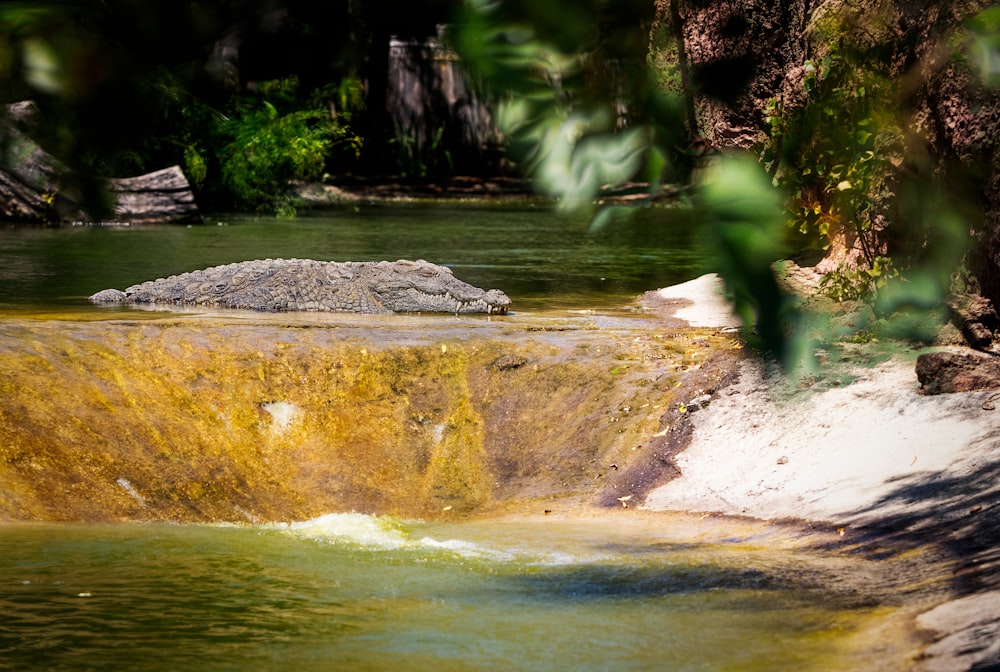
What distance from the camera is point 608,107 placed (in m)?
1.17

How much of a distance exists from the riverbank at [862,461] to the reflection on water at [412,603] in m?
0.47

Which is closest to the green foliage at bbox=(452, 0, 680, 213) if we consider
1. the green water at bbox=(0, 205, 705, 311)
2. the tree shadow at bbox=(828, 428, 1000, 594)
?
A: the tree shadow at bbox=(828, 428, 1000, 594)

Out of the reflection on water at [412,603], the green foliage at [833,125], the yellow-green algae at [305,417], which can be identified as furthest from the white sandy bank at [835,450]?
the green foliage at [833,125]

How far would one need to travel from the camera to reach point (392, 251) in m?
14.6

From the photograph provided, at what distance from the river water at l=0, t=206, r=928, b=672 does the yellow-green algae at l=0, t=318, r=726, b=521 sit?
0.92ft

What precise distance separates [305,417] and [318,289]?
3.76 m

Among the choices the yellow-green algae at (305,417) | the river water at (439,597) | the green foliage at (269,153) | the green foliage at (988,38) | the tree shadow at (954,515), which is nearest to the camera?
the green foliage at (988,38)

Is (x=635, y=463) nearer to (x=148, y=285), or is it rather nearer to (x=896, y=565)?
(x=896, y=565)

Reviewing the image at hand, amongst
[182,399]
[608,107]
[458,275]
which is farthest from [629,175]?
[458,275]

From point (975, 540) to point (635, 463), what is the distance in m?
2.18

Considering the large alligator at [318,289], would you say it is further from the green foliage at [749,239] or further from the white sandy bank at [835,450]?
the green foliage at [749,239]

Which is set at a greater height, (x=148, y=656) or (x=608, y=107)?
(x=608, y=107)

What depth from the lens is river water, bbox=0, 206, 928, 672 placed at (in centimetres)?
420

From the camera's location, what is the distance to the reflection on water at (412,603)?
4199mm
